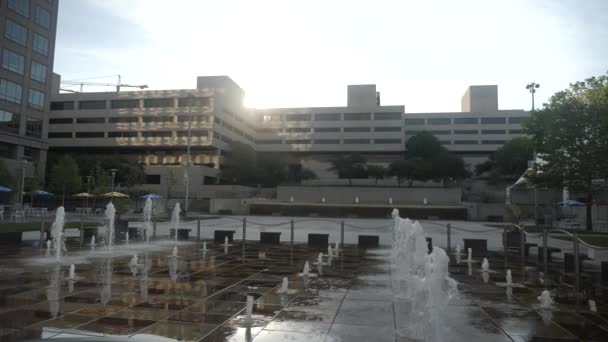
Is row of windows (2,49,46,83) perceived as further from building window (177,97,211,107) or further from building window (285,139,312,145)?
building window (285,139,312,145)

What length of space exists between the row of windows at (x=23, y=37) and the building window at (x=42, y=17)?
144cm

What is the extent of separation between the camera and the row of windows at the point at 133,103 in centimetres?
7638

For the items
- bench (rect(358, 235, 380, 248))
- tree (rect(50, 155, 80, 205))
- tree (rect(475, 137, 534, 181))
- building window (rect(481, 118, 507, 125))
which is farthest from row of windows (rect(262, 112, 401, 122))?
bench (rect(358, 235, 380, 248))

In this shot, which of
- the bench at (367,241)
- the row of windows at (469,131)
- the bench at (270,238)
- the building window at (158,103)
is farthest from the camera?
the row of windows at (469,131)

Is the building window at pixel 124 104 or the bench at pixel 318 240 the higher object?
the building window at pixel 124 104

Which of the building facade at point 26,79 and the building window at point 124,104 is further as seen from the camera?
the building window at point 124,104

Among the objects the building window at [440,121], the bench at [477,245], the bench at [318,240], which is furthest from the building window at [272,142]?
the bench at [477,245]

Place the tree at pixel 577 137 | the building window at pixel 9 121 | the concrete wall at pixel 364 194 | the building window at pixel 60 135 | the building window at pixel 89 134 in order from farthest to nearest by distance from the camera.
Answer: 1. the building window at pixel 60 135
2. the building window at pixel 89 134
3. the concrete wall at pixel 364 194
4. the building window at pixel 9 121
5. the tree at pixel 577 137

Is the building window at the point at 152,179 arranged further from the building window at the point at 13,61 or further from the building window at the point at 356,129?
the building window at the point at 356,129

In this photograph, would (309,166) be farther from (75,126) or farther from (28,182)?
(28,182)

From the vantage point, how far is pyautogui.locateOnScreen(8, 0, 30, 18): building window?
51531 millimetres

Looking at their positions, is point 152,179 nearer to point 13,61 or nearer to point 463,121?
point 13,61

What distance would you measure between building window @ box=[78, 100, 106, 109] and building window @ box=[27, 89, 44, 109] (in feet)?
69.7

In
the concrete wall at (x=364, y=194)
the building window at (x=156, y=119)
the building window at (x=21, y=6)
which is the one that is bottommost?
the concrete wall at (x=364, y=194)
